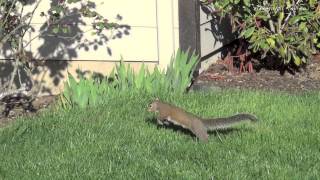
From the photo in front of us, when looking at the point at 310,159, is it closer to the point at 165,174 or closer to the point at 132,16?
the point at 165,174

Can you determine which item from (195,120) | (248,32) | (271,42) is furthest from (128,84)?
(195,120)

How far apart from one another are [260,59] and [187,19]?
123cm

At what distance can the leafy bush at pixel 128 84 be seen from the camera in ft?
22.5

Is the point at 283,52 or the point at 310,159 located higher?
the point at 283,52

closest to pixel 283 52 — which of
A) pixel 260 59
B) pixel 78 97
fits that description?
pixel 260 59

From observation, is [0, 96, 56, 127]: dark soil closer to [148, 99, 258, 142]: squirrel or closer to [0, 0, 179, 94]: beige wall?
[0, 0, 179, 94]: beige wall

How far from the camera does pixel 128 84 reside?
7.28 m

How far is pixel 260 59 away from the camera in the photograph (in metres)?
8.77

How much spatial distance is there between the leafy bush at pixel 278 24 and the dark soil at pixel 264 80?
7.0 inches

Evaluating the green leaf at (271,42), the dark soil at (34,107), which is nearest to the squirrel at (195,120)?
the dark soil at (34,107)

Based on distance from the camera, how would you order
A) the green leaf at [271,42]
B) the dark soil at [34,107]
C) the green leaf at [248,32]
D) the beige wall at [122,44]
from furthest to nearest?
the beige wall at [122,44] < the green leaf at [248,32] < the green leaf at [271,42] < the dark soil at [34,107]

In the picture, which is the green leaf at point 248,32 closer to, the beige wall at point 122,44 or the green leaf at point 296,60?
the green leaf at point 296,60

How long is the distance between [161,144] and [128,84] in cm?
169

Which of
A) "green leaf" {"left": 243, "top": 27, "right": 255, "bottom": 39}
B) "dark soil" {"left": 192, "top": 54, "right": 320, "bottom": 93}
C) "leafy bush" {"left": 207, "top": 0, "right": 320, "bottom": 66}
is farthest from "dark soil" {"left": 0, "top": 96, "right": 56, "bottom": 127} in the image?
"green leaf" {"left": 243, "top": 27, "right": 255, "bottom": 39}
